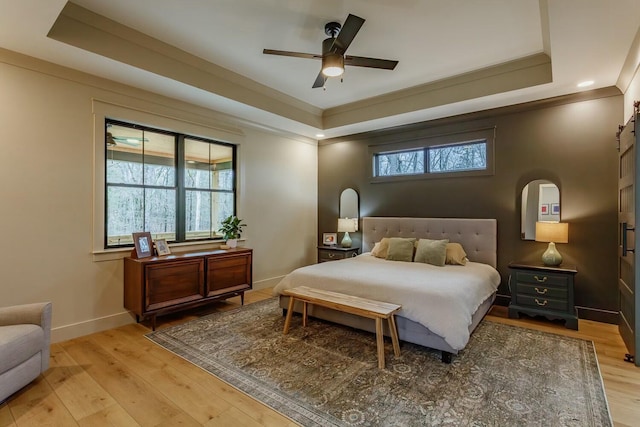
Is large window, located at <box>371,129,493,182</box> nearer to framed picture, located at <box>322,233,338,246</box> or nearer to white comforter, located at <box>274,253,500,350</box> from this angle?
framed picture, located at <box>322,233,338,246</box>

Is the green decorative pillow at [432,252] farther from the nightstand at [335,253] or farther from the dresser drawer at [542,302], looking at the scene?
the nightstand at [335,253]

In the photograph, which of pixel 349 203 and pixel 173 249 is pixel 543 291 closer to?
pixel 349 203

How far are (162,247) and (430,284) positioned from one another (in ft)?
10.5

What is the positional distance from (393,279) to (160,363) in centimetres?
237

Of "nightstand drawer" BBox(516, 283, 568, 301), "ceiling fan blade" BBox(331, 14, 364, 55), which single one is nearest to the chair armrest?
"ceiling fan blade" BBox(331, 14, 364, 55)

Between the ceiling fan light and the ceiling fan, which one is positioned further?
the ceiling fan light

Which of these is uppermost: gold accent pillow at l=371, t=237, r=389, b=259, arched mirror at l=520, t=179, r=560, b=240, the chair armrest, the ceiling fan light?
the ceiling fan light

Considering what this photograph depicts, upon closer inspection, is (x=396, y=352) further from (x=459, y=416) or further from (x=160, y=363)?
(x=160, y=363)

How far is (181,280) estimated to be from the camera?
3.81 m

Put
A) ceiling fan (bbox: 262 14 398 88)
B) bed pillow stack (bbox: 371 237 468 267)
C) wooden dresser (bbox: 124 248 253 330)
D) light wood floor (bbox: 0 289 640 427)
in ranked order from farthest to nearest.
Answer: bed pillow stack (bbox: 371 237 468 267) → wooden dresser (bbox: 124 248 253 330) → ceiling fan (bbox: 262 14 398 88) → light wood floor (bbox: 0 289 640 427)

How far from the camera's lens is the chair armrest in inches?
95.5

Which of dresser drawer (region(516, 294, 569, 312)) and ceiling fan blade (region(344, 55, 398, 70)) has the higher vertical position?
ceiling fan blade (region(344, 55, 398, 70))

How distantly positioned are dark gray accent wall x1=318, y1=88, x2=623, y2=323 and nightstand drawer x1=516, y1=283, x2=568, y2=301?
52 centimetres

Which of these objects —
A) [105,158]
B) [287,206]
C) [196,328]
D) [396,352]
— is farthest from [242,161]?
[396,352]
